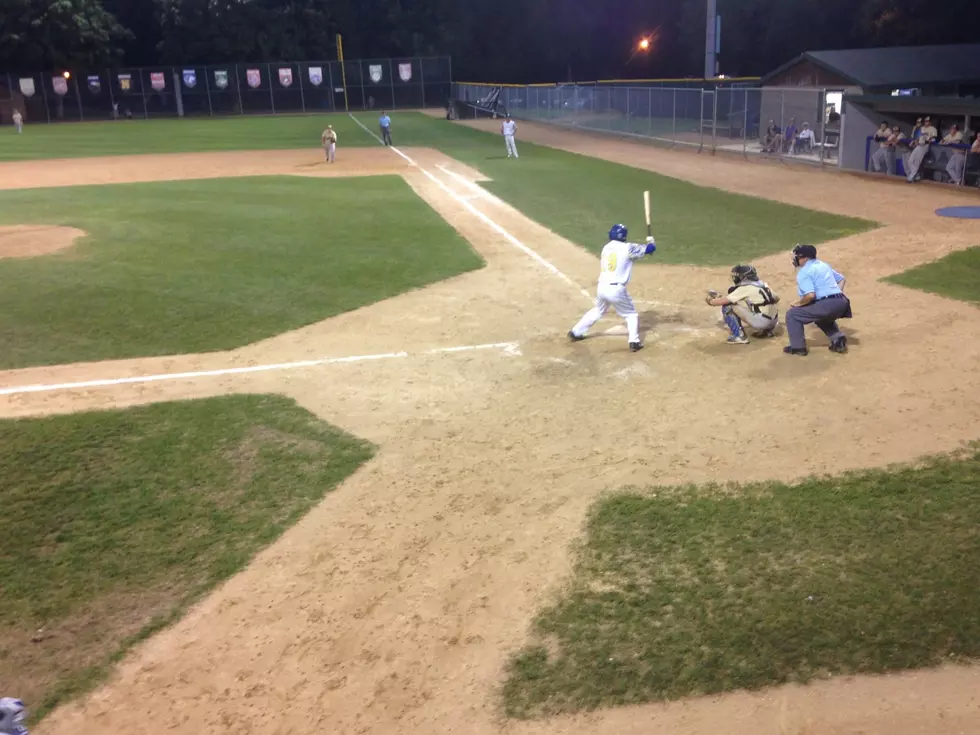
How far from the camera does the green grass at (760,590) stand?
5.30m

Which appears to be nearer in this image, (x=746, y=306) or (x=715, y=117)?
(x=746, y=306)

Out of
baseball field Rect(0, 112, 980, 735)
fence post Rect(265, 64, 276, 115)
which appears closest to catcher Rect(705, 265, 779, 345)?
baseball field Rect(0, 112, 980, 735)

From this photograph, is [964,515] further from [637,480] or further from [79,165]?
[79,165]

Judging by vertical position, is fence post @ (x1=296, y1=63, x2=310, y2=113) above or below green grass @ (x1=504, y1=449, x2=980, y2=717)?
above

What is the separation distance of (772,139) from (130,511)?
99.0ft

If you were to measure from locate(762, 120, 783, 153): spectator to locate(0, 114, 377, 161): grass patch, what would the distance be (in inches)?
811

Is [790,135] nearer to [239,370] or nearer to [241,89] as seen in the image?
[239,370]

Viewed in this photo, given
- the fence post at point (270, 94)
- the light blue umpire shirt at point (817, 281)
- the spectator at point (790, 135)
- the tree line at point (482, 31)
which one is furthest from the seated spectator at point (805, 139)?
the fence post at point (270, 94)

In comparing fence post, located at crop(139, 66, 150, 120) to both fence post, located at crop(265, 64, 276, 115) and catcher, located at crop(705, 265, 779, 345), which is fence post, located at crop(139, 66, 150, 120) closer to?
fence post, located at crop(265, 64, 276, 115)

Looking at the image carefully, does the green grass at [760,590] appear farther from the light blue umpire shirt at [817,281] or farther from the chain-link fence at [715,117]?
the chain-link fence at [715,117]

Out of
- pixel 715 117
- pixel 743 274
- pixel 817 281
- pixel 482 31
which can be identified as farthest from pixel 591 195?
pixel 482 31

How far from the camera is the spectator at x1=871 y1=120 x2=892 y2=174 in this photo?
26188 mm

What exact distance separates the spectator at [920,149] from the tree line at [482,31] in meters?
29.7

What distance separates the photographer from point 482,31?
3573 inches
